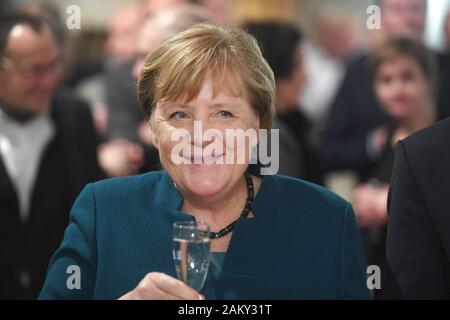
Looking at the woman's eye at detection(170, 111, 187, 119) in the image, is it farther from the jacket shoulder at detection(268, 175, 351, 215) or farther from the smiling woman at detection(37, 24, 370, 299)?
the jacket shoulder at detection(268, 175, 351, 215)

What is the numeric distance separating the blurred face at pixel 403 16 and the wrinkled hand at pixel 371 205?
102cm

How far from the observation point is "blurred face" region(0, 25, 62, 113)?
3.67 m

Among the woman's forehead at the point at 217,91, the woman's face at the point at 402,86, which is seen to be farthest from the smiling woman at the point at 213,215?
the woman's face at the point at 402,86

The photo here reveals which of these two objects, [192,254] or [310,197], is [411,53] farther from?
[192,254]

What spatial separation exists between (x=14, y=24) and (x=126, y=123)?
825mm

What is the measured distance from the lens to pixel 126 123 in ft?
14.3

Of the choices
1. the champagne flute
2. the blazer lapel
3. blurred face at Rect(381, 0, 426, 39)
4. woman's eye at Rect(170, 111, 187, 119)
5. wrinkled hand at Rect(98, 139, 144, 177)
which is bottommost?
the blazer lapel

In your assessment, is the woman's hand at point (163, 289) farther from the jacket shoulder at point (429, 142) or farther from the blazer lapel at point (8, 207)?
the blazer lapel at point (8, 207)

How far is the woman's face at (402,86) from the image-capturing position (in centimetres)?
389

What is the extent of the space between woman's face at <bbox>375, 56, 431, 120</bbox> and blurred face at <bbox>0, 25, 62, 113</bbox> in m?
1.29

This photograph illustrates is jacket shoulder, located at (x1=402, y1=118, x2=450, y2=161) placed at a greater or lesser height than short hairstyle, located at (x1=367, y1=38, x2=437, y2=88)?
lesser

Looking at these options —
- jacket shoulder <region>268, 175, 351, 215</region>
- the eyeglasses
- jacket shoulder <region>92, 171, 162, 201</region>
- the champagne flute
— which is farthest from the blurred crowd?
the champagne flute

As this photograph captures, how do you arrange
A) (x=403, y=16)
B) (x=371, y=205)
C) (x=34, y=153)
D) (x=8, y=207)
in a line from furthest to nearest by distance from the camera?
1. (x=403, y=16)
2. (x=371, y=205)
3. (x=34, y=153)
4. (x=8, y=207)

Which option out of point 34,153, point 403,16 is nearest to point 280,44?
point 403,16
